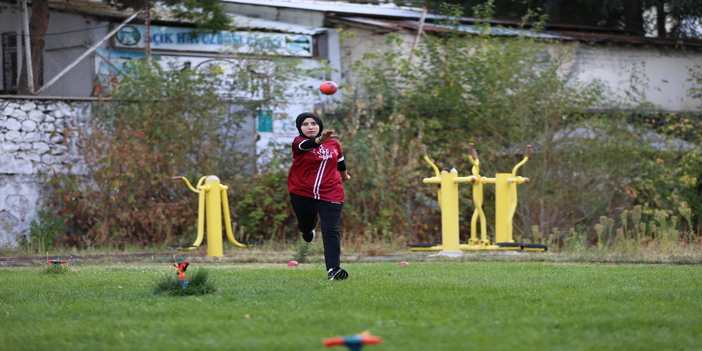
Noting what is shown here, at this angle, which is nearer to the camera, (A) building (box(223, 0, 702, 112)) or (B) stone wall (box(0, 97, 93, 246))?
(B) stone wall (box(0, 97, 93, 246))

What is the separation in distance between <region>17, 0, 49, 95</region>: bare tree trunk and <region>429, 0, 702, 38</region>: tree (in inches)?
464

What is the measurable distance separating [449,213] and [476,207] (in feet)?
2.99

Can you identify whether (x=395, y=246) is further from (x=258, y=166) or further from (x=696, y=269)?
(x=696, y=269)

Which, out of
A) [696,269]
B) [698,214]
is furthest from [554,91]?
[696,269]

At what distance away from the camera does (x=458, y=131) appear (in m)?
16.5

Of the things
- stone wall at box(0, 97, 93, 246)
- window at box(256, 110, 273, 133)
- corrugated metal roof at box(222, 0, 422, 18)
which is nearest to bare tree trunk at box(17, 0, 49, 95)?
stone wall at box(0, 97, 93, 246)

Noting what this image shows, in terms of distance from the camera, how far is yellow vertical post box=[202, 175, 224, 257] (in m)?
12.1

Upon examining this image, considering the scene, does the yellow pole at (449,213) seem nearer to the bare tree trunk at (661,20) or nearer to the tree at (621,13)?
the tree at (621,13)

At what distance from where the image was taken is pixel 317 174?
309 inches

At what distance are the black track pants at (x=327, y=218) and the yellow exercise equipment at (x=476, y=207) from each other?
421cm

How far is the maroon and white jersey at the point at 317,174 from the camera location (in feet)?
25.6

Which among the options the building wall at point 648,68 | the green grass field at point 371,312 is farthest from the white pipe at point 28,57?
the building wall at point 648,68

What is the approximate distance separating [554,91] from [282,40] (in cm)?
725

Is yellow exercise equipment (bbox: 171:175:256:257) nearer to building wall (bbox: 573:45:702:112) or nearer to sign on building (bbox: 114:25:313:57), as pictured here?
sign on building (bbox: 114:25:313:57)
